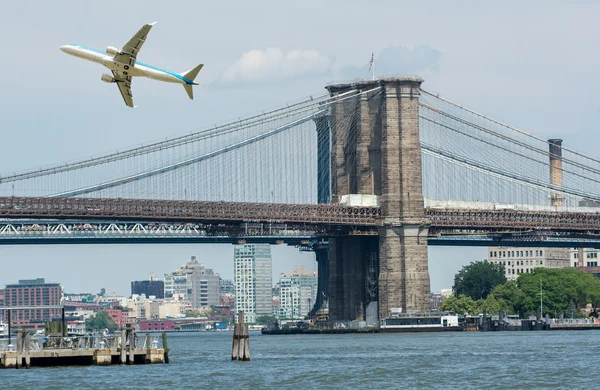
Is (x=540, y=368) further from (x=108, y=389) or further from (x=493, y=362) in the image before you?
(x=108, y=389)

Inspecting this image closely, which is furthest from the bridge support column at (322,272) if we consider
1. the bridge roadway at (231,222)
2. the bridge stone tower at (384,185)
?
the bridge stone tower at (384,185)

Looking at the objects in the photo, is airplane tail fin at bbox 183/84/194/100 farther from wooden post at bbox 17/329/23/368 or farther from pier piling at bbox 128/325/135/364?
wooden post at bbox 17/329/23/368

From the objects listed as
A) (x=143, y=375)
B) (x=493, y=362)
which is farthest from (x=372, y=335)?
(x=143, y=375)

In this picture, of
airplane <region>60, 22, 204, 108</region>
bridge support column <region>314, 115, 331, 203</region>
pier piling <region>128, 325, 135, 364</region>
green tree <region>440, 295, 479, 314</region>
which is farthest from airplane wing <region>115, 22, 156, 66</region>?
green tree <region>440, 295, 479, 314</region>

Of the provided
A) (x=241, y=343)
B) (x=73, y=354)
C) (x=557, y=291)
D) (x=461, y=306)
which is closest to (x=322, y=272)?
(x=461, y=306)

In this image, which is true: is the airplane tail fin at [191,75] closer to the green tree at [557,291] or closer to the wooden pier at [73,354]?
the wooden pier at [73,354]

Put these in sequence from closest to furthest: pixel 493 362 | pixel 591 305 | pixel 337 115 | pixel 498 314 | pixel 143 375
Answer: pixel 143 375 < pixel 493 362 < pixel 337 115 < pixel 498 314 < pixel 591 305

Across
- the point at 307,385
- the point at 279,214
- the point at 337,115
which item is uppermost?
the point at 337,115
